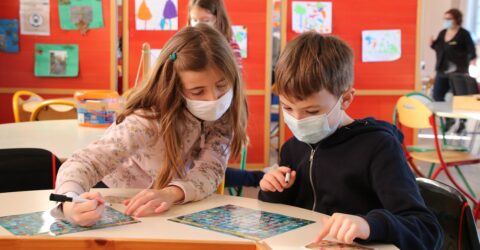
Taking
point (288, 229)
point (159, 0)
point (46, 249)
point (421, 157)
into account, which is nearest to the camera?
point (46, 249)

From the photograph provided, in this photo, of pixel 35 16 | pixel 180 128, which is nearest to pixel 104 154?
pixel 180 128

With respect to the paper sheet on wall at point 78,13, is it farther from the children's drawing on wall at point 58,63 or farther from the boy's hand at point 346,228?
the boy's hand at point 346,228

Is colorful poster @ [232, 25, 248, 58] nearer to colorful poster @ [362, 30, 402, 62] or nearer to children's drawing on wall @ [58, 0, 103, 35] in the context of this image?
colorful poster @ [362, 30, 402, 62]

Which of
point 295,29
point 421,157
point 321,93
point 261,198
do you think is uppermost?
point 295,29

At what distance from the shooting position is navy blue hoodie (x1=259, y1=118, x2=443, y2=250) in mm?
1188

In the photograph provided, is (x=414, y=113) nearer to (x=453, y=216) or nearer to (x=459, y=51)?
(x=453, y=216)

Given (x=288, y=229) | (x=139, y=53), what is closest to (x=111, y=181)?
(x=288, y=229)

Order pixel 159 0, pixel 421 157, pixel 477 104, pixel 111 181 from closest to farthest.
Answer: pixel 111 181, pixel 477 104, pixel 421 157, pixel 159 0

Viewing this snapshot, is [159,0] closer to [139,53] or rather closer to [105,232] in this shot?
[139,53]

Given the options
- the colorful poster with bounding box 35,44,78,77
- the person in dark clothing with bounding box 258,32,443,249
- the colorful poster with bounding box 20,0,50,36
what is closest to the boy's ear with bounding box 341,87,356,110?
the person in dark clothing with bounding box 258,32,443,249

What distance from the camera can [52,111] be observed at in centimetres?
329

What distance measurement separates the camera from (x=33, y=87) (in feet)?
16.5

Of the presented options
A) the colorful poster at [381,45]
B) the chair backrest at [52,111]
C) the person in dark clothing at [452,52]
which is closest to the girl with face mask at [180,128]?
the chair backrest at [52,111]

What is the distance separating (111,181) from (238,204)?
576 millimetres
